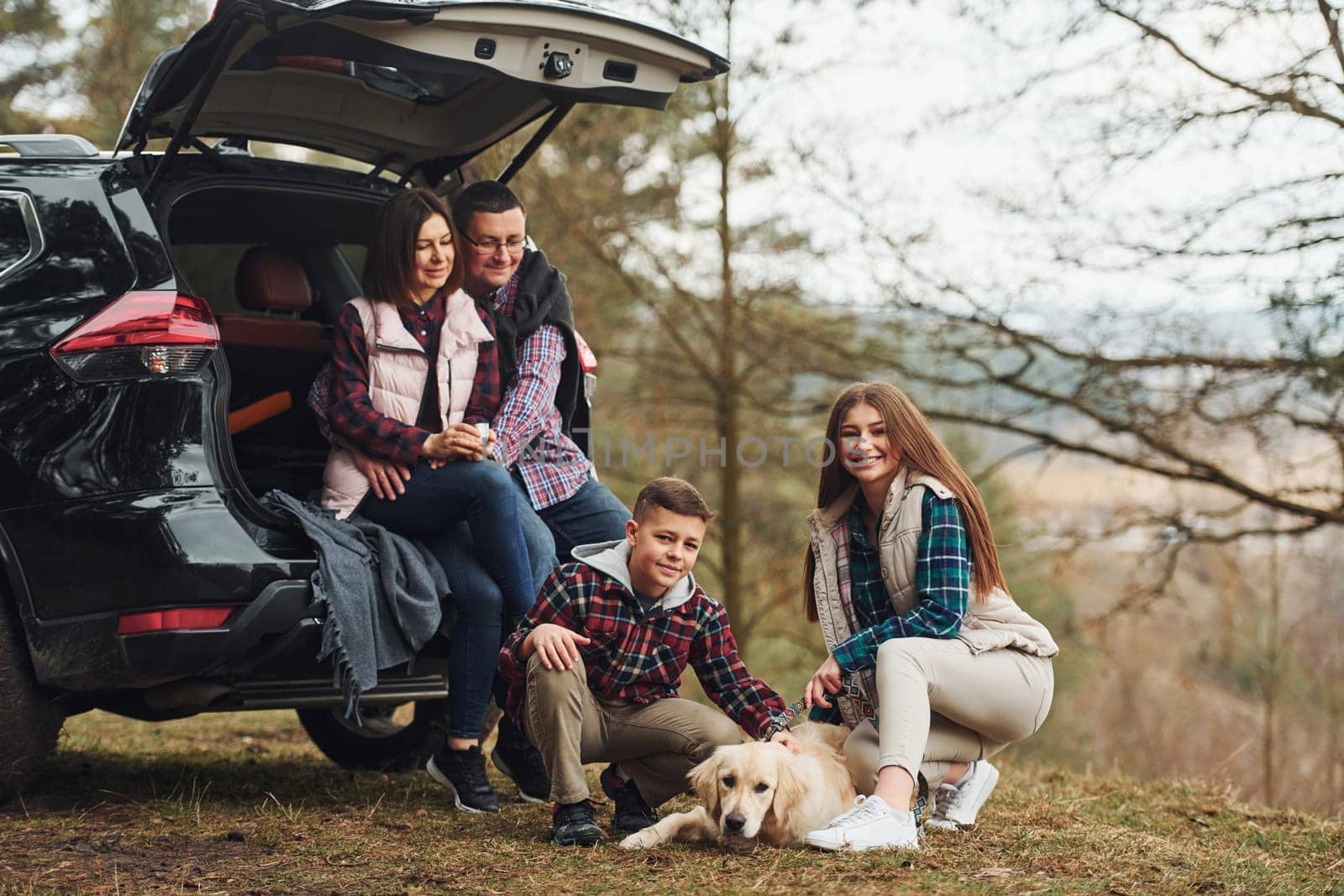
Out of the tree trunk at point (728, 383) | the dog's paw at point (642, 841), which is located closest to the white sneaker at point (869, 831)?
the dog's paw at point (642, 841)

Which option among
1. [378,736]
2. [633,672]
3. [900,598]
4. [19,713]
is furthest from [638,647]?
[378,736]

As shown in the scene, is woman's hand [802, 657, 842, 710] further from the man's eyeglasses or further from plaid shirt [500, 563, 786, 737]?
the man's eyeglasses

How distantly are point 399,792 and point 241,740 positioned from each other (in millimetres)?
2363

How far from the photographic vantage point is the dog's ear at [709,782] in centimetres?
315

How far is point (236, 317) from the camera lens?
4.71 metres

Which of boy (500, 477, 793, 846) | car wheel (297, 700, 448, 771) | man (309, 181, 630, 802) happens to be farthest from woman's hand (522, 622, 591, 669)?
car wheel (297, 700, 448, 771)

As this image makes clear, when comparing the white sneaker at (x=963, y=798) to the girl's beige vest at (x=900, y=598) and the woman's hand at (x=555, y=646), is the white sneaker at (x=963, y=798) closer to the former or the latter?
the girl's beige vest at (x=900, y=598)

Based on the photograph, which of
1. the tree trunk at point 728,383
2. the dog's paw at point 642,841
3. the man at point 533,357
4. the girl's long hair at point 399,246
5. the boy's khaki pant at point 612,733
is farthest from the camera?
the tree trunk at point 728,383

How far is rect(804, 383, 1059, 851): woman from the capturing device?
3.38 m

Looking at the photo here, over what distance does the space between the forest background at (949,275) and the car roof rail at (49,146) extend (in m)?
3.85

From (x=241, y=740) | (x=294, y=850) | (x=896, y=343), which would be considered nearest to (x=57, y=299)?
(x=294, y=850)

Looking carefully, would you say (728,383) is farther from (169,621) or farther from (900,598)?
(169,621)

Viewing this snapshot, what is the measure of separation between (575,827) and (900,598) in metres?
1.10

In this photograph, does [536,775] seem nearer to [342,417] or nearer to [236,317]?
[342,417]
